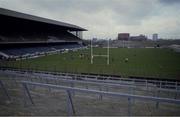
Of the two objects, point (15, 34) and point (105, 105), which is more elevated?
point (15, 34)

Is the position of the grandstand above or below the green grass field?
above

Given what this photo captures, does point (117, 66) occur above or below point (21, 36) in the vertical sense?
below

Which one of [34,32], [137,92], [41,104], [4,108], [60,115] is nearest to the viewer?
[60,115]

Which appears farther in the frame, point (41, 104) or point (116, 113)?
point (41, 104)

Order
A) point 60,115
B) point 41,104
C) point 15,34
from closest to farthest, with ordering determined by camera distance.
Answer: point 60,115
point 41,104
point 15,34

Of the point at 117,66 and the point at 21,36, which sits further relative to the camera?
the point at 21,36

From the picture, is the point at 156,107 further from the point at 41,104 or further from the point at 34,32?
the point at 34,32

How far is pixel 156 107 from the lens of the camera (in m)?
6.70

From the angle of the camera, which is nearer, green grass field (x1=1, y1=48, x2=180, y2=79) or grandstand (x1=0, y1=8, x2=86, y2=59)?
green grass field (x1=1, y1=48, x2=180, y2=79)

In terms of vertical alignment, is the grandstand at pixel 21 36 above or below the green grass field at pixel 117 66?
above

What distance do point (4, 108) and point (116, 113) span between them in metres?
3.09

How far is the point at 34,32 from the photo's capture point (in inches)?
2016

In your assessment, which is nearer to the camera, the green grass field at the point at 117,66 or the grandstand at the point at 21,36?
the green grass field at the point at 117,66

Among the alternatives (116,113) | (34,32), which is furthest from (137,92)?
(34,32)
